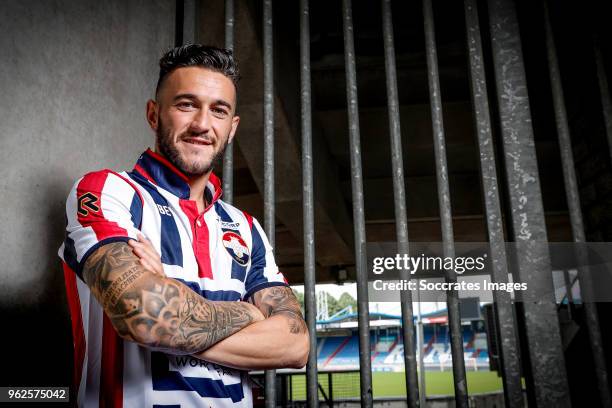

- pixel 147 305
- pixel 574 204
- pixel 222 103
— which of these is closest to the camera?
pixel 147 305

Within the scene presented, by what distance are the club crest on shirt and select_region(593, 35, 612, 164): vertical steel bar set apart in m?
1.50

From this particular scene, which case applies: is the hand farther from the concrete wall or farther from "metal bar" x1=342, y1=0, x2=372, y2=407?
"metal bar" x1=342, y1=0, x2=372, y2=407

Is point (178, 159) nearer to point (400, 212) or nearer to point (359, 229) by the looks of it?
point (359, 229)

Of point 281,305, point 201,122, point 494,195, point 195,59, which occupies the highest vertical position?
point 195,59

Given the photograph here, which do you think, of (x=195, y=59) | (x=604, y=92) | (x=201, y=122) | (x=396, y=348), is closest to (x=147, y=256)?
(x=201, y=122)

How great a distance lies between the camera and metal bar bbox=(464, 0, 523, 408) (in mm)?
1711

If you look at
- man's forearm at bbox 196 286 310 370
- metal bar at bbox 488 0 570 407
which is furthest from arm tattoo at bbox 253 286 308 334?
metal bar at bbox 488 0 570 407

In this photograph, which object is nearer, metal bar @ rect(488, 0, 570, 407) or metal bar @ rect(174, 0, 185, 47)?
metal bar @ rect(488, 0, 570, 407)

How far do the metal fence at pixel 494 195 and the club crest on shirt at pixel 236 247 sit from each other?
30cm

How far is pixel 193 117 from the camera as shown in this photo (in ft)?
4.99

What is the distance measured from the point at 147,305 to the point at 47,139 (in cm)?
65

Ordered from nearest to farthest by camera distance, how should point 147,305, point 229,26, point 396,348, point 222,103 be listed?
point 147,305, point 222,103, point 229,26, point 396,348

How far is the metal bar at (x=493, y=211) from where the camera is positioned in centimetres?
171

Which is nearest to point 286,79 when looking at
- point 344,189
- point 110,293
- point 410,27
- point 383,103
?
point 410,27
